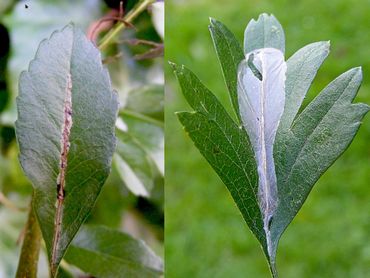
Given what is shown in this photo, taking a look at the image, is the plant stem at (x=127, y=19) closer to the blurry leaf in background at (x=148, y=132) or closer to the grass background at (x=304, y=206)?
the blurry leaf in background at (x=148, y=132)

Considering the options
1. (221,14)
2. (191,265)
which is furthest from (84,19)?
(221,14)

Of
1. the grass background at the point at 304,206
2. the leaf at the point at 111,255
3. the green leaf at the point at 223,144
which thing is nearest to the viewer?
the green leaf at the point at 223,144

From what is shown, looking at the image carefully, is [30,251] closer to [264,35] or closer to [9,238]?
[9,238]

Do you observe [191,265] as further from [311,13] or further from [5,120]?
[5,120]

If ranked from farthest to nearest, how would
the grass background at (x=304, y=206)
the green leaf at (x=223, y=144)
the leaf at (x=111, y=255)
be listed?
the grass background at (x=304, y=206)
the leaf at (x=111, y=255)
the green leaf at (x=223, y=144)

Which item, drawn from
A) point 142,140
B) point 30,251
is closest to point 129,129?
point 142,140

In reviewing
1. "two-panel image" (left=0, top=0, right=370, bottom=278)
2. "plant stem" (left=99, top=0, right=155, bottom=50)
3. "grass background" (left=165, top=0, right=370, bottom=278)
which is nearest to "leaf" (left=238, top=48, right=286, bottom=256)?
"two-panel image" (left=0, top=0, right=370, bottom=278)

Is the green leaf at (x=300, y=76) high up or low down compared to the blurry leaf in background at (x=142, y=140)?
up

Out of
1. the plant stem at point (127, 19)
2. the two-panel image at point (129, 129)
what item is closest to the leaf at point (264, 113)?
the two-panel image at point (129, 129)
